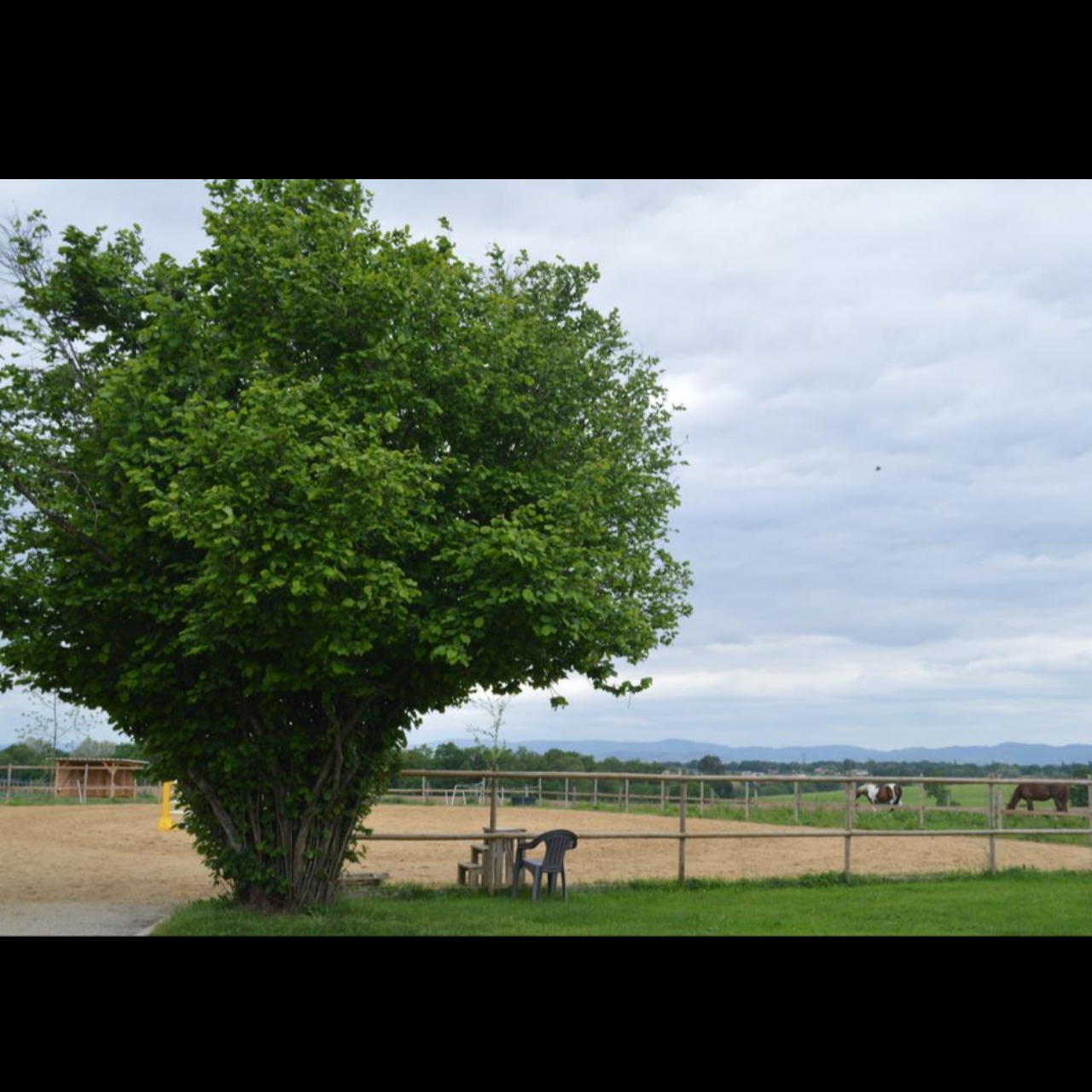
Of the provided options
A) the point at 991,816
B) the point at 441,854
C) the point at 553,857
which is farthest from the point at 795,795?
the point at 553,857

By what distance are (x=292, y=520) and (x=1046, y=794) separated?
2166 centimetres

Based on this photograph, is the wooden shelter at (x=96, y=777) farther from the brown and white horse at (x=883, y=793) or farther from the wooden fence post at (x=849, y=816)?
the wooden fence post at (x=849, y=816)

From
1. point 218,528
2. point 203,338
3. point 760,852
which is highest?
point 203,338

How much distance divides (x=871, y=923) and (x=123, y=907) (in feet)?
27.5

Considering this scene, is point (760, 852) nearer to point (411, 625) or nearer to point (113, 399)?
point (411, 625)

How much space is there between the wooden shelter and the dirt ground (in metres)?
5.22

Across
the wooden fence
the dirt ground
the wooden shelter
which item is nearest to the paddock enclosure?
the dirt ground

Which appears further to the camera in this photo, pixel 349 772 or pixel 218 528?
pixel 349 772

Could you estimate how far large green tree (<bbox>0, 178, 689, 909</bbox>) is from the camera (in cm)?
1068

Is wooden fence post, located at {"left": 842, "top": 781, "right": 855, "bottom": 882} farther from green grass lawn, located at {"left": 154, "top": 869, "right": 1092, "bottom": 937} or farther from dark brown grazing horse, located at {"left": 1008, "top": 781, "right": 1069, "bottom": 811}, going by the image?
dark brown grazing horse, located at {"left": 1008, "top": 781, "right": 1069, "bottom": 811}

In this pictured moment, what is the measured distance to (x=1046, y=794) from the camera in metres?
26.5

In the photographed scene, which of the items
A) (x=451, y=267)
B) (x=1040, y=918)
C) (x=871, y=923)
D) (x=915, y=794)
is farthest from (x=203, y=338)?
(x=915, y=794)

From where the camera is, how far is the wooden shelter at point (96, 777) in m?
37.8

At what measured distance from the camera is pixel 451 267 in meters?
13.3
